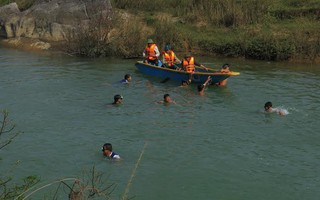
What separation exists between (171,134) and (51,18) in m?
20.4

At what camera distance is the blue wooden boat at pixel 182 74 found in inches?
740

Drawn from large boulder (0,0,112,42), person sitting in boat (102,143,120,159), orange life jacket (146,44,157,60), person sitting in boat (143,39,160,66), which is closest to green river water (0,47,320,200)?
person sitting in boat (102,143,120,159)

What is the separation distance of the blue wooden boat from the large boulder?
9.61 metres

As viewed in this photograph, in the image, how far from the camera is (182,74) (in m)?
19.7

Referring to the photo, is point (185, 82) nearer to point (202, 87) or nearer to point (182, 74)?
point (182, 74)

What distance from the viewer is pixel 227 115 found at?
15812mm

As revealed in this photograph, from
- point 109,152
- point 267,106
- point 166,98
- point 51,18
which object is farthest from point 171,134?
point 51,18

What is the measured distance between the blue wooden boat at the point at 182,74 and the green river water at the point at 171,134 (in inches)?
12.7

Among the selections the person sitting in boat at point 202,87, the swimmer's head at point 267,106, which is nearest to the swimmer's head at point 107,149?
the swimmer's head at point 267,106

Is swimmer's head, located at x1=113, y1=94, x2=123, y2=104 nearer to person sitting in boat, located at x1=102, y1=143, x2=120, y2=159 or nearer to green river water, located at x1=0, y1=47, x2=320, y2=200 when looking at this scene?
green river water, located at x1=0, y1=47, x2=320, y2=200

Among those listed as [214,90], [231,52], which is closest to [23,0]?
[231,52]

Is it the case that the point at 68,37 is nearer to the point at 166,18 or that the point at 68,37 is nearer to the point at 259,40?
the point at 166,18

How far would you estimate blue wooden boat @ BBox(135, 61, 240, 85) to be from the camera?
18.8 metres

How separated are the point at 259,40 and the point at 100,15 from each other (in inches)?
348
